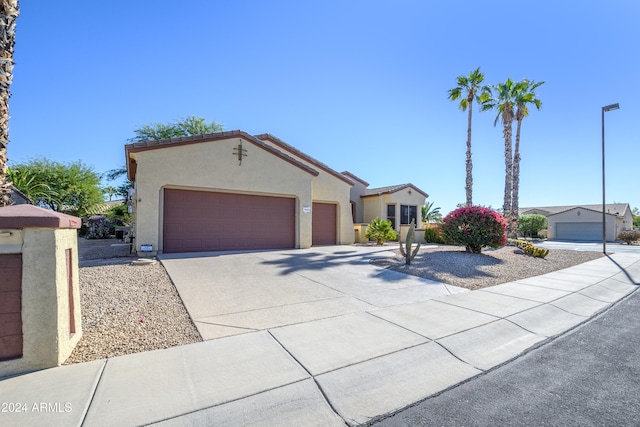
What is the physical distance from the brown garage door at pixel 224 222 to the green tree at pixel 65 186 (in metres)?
19.4

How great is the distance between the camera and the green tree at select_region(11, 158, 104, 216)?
82.6 feet

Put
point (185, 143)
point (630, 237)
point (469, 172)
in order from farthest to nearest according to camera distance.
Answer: point (630, 237), point (469, 172), point (185, 143)

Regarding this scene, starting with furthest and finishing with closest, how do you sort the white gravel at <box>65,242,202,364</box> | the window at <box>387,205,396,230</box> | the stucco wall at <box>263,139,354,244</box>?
the window at <box>387,205,396,230</box>, the stucco wall at <box>263,139,354,244</box>, the white gravel at <box>65,242,202,364</box>

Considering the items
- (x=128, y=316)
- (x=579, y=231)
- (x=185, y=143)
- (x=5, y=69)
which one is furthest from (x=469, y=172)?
(x=579, y=231)

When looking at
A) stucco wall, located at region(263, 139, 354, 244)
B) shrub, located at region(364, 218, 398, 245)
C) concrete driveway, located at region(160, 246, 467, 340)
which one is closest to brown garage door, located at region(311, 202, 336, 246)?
stucco wall, located at region(263, 139, 354, 244)

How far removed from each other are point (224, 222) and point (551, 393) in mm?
11681

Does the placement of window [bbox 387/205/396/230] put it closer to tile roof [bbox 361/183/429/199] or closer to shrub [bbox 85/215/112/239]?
tile roof [bbox 361/183/429/199]

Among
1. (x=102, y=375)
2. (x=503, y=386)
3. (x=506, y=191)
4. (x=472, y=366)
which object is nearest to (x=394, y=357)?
(x=472, y=366)

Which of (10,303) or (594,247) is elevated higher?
(10,303)

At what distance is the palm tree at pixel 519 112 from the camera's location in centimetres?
2102

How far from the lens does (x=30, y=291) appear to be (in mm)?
3156

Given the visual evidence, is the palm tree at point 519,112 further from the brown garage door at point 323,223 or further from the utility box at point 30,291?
the utility box at point 30,291

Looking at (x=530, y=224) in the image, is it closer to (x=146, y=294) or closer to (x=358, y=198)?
(x=358, y=198)

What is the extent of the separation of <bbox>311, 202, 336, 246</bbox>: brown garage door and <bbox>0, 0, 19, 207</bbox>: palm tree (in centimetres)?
1273
